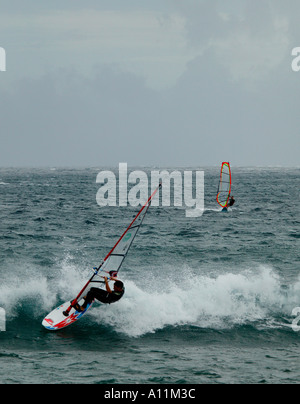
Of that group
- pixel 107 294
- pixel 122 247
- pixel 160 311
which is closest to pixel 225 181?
pixel 160 311

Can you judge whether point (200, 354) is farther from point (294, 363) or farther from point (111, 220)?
point (111, 220)

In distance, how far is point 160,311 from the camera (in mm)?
15703

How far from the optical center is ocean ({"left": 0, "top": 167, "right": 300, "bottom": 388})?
37.7 ft

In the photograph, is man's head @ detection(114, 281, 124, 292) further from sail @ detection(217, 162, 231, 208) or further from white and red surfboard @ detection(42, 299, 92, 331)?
sail @ detection(217, 162, 231, 208)

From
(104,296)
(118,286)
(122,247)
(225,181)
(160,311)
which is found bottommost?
(160,311)

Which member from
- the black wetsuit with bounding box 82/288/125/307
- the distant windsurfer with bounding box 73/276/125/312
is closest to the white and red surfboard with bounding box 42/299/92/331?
the distant windsurfer with bounding box 73/276/125/312

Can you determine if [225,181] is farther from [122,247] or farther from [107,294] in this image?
[107,294]

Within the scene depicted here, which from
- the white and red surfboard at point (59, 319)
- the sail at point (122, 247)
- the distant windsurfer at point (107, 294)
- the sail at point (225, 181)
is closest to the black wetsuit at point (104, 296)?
the distant windsurfer at point (107, 294)

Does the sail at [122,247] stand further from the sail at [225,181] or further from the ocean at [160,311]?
the sail at [225,181]

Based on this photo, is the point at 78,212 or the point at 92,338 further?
the point at 78,212
